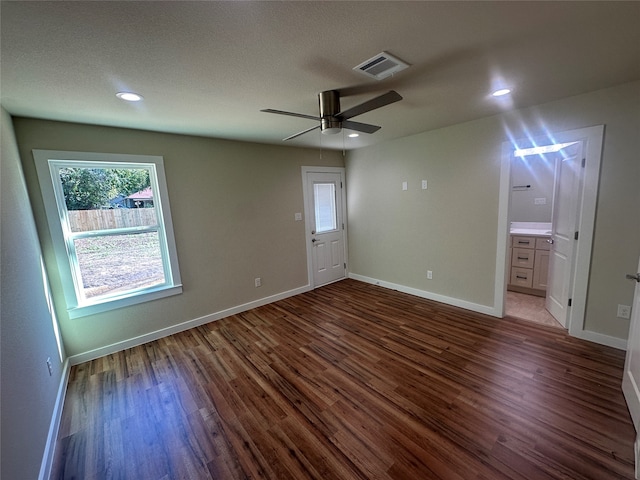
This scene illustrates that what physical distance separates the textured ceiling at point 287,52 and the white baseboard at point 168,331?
233 cm

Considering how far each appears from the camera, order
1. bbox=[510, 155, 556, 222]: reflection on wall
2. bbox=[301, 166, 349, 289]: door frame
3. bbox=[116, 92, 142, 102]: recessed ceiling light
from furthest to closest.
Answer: bbox=[301, 166, 349, 289]: door frame → bbox=[510, 155, 556, 222]: reflection on wall → bbox=[116, 92, 142, 102]: recessed ceiling light

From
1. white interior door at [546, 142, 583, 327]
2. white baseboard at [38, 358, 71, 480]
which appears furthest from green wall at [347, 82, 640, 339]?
white baseboard at [38, 358, 71, 480]

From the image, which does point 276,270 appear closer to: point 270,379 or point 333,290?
point 333,290

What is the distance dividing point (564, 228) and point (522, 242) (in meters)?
1.06

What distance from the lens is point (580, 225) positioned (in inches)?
99.7

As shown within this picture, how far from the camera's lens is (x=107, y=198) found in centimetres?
276

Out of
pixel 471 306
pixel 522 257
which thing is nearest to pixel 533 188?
pixel 522 257

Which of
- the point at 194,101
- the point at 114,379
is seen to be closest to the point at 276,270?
Result: the point at 114,379

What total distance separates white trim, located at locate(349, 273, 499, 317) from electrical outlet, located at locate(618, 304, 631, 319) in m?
1.02

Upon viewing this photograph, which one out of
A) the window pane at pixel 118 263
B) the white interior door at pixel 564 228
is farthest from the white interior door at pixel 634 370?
the window pane at pixel 118 263

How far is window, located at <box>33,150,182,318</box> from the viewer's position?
251cm

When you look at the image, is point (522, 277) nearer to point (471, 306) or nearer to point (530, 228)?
point (530, 228)

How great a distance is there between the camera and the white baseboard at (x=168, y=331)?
2.74 m

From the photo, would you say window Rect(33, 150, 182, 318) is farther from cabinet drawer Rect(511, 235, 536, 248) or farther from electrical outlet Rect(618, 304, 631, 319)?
cabinet drawer Rect(511, 235, 536, 248)
